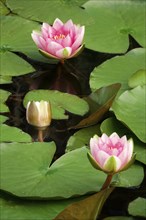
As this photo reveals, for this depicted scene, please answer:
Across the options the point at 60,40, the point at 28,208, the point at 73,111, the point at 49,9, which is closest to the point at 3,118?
the point at 73,111

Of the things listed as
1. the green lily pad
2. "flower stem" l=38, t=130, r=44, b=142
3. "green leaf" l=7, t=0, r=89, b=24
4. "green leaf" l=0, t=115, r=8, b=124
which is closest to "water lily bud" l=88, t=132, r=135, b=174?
"flower stem" l=38, t=130, r=44, b=142

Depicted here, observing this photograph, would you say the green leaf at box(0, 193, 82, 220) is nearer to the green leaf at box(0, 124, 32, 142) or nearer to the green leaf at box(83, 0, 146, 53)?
the green leaf at box(0, 124, 32, 142)

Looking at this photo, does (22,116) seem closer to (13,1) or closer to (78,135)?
(78,135)

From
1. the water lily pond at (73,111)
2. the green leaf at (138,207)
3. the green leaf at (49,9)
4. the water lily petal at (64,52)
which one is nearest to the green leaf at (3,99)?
the water lily pond at (73,111)

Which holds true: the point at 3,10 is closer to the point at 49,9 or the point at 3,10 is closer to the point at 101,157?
the point at 49,9

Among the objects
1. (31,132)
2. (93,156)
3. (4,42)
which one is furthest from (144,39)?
(93,156)

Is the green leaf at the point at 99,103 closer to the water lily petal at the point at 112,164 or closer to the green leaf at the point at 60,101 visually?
the green leaf at the point at 60,101
